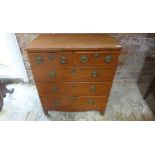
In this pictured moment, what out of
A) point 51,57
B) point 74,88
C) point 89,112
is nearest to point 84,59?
point 51,57

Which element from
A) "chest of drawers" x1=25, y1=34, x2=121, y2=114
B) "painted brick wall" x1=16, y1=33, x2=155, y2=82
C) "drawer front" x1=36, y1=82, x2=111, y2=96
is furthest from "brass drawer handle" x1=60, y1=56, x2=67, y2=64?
"painted brick wall" x1=16, y1=33, x2=155, y2=82

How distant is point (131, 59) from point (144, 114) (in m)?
0.71

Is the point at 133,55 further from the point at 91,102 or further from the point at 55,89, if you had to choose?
the point at 55,89

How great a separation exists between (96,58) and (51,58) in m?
0.35

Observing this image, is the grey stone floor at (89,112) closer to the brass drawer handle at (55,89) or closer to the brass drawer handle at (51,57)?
the brass drawer handle at (55,89)

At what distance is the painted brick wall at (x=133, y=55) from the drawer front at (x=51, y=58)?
67 cm

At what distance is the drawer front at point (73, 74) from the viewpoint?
52.7 inches

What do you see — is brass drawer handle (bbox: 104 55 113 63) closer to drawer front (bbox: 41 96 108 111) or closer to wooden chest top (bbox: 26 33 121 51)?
wooden chest top (bbox: 26 33 121 51)

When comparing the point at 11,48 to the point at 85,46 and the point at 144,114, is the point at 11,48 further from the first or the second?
the point at 144,114

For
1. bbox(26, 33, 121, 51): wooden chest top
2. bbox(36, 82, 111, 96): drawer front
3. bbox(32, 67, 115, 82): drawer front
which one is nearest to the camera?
bbox(26, 33, 121, 51): wooden chest top

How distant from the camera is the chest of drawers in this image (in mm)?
1202

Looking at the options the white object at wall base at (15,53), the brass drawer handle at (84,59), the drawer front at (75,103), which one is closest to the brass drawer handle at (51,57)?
the brass drawer handle at (84,59)
